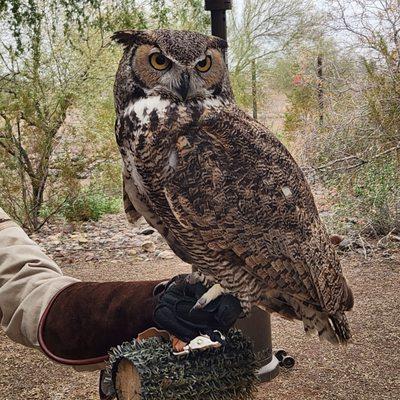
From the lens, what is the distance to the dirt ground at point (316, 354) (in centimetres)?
323

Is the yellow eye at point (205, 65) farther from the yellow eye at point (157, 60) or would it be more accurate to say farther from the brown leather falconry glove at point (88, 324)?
the brown leather falconry glove at point (88, 324)

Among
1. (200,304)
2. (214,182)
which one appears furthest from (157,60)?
(200,304)

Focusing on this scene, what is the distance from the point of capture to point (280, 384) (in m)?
3.26

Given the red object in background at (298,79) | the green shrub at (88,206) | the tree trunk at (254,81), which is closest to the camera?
the red object in background at (298,79)

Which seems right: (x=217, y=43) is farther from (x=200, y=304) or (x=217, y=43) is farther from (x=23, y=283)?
(x=23, y=283)

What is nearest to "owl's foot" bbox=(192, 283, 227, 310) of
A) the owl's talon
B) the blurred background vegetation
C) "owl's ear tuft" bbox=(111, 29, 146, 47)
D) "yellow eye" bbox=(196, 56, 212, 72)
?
the owl's talon

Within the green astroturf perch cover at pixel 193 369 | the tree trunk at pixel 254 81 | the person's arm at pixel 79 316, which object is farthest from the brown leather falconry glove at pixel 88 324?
the tree trunk at pixel 254 81

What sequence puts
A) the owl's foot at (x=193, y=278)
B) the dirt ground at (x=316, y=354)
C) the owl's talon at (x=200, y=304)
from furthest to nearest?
the dirt ground at (x=316, y=354) → the owl's foot at (x=193, y=278) → the owl's talon at (x=200, y=304)

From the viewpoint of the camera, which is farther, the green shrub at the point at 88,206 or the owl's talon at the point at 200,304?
the green shrub at the point at 88,206

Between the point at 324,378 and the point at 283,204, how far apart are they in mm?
1938

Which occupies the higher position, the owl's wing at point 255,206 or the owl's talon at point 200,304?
the owl's wing at point 255,206

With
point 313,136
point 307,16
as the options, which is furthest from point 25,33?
point 307,16

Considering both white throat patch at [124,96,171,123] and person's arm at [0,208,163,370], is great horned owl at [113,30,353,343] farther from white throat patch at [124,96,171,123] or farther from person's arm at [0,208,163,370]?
person's arm at [0,208,163,370]

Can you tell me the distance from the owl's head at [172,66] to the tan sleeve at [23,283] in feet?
2.09
